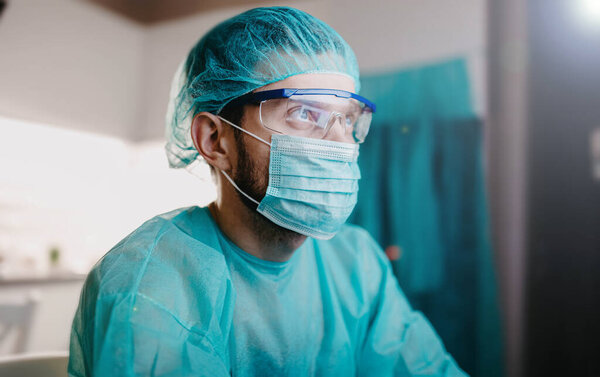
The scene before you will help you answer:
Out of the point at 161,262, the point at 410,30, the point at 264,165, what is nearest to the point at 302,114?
the point at 264,165

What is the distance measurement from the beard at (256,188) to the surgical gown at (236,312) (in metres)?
0.06

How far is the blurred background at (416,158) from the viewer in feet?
3.89

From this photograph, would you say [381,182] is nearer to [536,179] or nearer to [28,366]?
[536,179]

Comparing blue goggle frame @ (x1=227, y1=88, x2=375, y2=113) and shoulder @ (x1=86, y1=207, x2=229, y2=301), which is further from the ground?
blue goggle frame @ (x1=227, y1=88, x2=375, y2=113)

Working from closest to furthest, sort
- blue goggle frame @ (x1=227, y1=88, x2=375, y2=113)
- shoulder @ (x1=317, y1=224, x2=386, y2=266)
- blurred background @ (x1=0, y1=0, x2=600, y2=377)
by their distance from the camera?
blue goggle frame @ (x1=227, y1=88, x2=375, y2=113)
shoulder @ (x1=317, y1=224, x2=386, y2=266)
blurred background @ (x1=0, y1=0, x2=600, y2=377)

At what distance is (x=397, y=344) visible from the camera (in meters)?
0.91

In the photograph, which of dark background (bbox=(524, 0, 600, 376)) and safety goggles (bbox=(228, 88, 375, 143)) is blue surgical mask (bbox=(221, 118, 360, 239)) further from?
dark background (bbox=(524, 0, 600, 376))

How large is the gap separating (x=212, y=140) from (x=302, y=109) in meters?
0.20

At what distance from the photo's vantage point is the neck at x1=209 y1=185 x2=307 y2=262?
0.80 metres

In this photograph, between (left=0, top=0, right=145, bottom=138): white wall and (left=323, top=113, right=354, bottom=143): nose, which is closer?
(left=323, top=113, right=354, bottom=143): nose

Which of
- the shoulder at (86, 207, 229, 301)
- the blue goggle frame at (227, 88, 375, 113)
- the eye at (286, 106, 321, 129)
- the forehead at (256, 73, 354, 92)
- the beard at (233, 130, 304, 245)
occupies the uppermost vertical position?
the forehead at (256, 73, 354, 92)

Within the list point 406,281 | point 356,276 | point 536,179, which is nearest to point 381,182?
point 406,281

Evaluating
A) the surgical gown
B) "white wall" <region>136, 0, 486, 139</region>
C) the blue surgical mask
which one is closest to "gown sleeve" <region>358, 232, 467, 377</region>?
the surgical gown

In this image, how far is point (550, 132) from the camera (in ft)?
4.57
